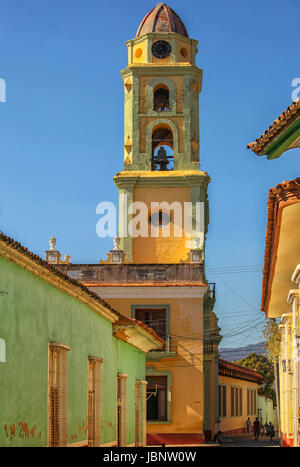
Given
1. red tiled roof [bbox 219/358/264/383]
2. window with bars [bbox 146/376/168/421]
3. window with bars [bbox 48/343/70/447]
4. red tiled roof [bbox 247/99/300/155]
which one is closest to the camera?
red tiled roof [bbox 247/99/300/155]

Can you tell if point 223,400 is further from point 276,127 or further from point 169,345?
point 276,127

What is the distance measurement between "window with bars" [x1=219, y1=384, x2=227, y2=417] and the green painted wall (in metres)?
24.1

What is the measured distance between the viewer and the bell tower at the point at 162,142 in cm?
3641

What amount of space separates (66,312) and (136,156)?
79.0 feet

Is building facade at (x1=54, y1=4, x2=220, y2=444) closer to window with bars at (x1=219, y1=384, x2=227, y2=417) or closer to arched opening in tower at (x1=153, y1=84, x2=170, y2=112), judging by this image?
arched opening in tower at (x1=153, y1=84, x2=170, y2=112)

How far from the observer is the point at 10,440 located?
10461 millimetres

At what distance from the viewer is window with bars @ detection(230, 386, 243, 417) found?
147ft

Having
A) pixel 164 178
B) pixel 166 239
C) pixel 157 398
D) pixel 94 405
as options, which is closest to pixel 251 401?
pixel 166 239

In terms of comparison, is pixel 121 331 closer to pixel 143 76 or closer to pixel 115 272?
pixel 115 272

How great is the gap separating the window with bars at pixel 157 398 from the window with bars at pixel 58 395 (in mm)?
19387

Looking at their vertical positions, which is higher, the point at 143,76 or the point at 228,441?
the point at 143,76

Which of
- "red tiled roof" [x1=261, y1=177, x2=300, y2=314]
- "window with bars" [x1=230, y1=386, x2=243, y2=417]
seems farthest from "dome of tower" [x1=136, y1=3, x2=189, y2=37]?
"red tiled roof" [x1=261, y1=177, x2=300, y2=314]
